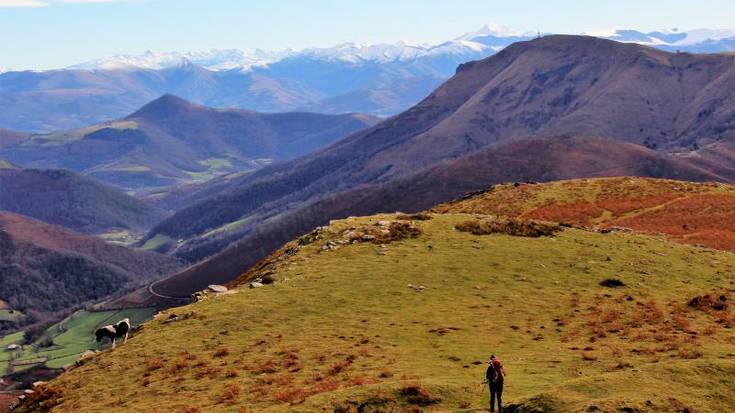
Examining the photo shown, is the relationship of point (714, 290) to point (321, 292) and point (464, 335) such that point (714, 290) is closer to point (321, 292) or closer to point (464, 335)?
point (464, 335)

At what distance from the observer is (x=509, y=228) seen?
6056 centimetres

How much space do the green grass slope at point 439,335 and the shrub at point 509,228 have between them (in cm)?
139

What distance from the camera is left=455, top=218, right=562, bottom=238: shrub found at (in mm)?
59562

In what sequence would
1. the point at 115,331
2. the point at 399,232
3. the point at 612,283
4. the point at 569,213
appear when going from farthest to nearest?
the point at 569,213 → the point at 399,232 → the point at 612,283 → the point at 115,331

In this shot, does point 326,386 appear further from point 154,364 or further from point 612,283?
point 612,283

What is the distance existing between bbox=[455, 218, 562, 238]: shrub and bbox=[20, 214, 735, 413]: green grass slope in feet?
4.57

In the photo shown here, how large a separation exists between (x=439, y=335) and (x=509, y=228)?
2431 cm

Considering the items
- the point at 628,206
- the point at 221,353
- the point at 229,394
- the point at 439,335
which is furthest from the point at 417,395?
the point at 628,206

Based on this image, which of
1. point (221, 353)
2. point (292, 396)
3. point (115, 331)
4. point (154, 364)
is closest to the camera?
point (292, 396)

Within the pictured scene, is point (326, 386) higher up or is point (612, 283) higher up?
point (326, 386)

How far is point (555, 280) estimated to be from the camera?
48656 mm

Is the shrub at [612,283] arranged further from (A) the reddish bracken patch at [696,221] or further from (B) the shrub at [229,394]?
(A) the reddish bracken patch at [696,221]

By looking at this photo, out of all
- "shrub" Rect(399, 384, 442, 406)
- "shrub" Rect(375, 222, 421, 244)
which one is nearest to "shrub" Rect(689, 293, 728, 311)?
"shrub" Rect(375, 222, 421, 244)

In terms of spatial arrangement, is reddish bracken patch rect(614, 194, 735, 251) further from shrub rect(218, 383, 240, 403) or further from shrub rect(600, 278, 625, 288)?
shrub rect(218, 383, 240, 403)
